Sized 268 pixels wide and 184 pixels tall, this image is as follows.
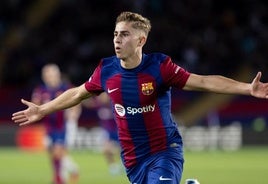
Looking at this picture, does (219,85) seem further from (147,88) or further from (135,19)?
(135,19)

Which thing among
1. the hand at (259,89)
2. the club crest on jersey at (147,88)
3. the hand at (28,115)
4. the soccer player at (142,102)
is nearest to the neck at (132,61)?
the soccer player at (142,102)

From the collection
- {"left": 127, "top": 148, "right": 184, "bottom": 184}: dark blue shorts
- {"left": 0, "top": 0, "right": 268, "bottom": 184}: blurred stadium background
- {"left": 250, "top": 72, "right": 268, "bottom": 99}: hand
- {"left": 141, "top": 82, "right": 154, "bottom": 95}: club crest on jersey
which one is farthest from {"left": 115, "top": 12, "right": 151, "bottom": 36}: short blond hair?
{"left": 0, "top": 0, "right": 268, "bottom": 184}: blurred stadium background

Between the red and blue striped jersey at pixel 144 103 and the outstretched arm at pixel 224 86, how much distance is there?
167 mm

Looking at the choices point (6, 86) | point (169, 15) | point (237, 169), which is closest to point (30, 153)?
point (6, 86)

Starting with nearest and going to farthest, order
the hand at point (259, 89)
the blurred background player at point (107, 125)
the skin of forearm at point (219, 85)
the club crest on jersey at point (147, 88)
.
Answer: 1. the hand at point (259, 89)
2. the skin of forearm at point (219, 85)
3. the club crest on jersey at point (147, 88)
4. the blurred background player at point (107, 125)

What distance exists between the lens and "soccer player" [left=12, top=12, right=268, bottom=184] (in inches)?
294

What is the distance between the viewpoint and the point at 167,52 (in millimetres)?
25172

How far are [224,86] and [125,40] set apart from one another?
1011 millimetres

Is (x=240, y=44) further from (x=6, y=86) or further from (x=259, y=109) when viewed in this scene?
(x=6, y=86)

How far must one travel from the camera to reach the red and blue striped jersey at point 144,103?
24.7ft

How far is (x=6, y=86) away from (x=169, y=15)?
18.6ft

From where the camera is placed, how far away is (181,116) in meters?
24.6

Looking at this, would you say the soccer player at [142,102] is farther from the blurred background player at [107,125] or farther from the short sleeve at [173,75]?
the blurred background player at [107,125]

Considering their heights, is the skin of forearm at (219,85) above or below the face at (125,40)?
below
